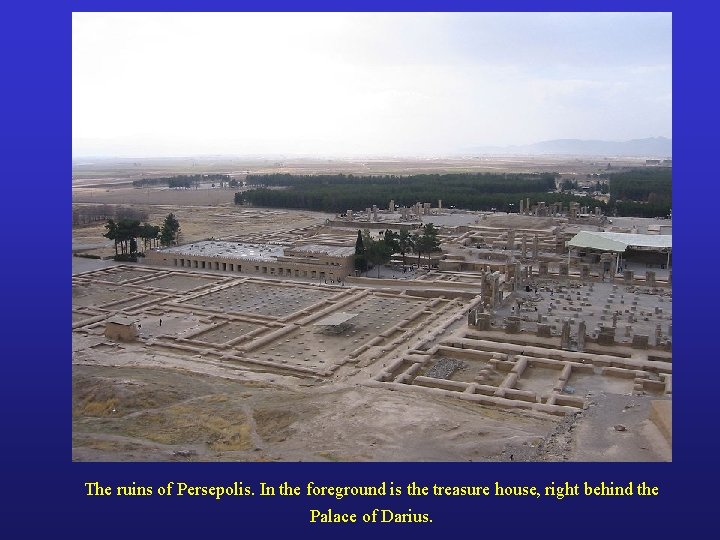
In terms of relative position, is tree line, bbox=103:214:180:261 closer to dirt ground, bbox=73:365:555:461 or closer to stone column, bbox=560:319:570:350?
dirt ground, bbox=73:365:555:461

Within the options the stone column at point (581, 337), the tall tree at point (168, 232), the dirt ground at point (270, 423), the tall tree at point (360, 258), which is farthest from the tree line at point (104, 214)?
the stone column at point (581, 337)

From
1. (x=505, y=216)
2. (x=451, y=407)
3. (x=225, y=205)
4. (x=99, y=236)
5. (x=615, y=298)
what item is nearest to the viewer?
(x=451, y=407)

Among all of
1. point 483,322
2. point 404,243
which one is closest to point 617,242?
point 404,243

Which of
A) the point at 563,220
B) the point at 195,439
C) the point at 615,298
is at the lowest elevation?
the point at 195,439

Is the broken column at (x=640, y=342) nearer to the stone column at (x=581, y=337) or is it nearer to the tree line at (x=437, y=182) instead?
the stone column at (x=581, y=337)

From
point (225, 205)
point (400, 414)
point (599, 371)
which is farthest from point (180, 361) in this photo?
point (225, 205)

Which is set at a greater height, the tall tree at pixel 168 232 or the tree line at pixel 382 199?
the tree line at pixel 382 199

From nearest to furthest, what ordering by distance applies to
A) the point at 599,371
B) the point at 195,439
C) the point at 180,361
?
1. the point at 195,439
2. the point at 599,371
3. the point at 180,361

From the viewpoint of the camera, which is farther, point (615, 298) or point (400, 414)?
point (615, 298)

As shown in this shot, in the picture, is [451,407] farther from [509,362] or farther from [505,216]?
[505,216]
